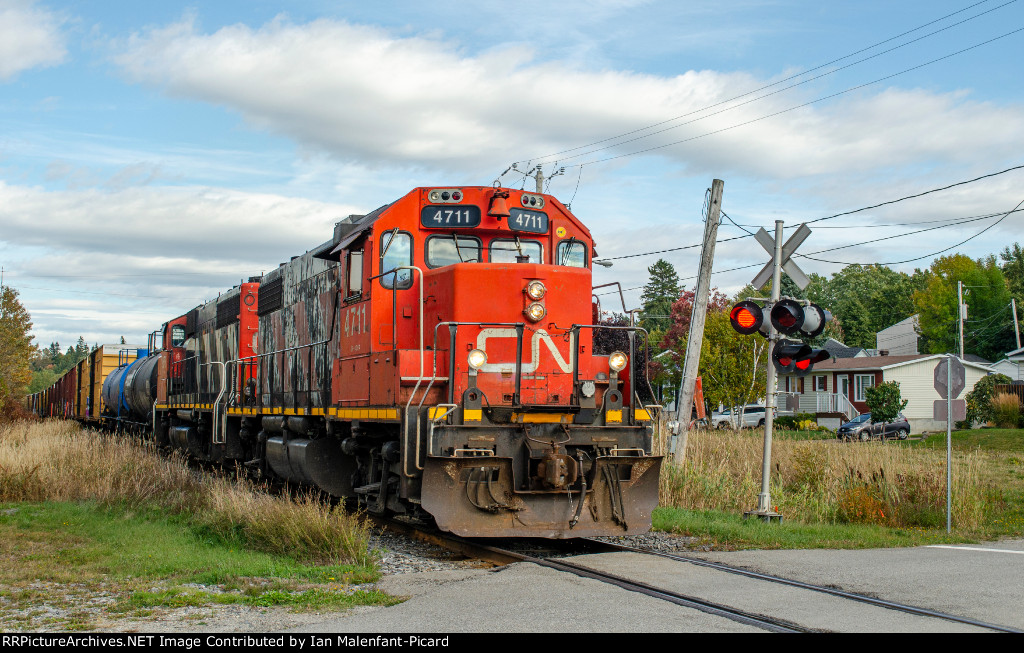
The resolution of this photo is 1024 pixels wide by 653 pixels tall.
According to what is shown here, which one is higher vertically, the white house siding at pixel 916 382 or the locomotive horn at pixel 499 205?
the locomotive horn at pixel 499 205

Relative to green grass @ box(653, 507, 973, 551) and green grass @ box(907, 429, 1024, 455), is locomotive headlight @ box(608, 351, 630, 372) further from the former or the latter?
green grass @ box(907, 429, 1024, 455)

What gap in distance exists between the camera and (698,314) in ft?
54.1

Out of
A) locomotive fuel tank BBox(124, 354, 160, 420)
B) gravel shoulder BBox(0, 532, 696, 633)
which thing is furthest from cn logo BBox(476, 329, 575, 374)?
locomotive fuel tank BBox(124, 354, 160, 420)

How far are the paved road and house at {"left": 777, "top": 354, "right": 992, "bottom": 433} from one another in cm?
3913

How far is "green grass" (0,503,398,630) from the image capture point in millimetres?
7055

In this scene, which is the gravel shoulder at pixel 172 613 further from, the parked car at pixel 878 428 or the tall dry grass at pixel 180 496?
the parked car at pixel 878 428

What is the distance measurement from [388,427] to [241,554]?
204 cm

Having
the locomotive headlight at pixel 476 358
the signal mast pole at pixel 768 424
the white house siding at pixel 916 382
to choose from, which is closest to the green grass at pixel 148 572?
the locomotive headlight at pixel 476 358

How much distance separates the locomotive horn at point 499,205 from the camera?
1041cm

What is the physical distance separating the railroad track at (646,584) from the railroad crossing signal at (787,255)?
459 centimetres

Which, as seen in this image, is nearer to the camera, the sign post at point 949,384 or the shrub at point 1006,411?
the sign post at point 949,384

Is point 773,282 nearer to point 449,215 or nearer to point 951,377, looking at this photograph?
point 951,377
